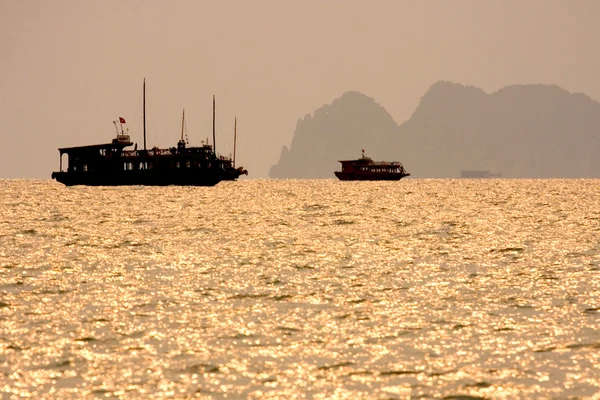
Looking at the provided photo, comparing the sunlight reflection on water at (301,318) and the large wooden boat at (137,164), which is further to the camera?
the large wooden boat at (137,164)

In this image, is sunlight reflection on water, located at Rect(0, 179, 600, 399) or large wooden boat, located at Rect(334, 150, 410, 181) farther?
large wooden boat, located at Rect(334, 150, 410, 181)

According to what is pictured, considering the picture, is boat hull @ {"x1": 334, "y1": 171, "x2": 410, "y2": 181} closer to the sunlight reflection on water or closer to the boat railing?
the boat railing

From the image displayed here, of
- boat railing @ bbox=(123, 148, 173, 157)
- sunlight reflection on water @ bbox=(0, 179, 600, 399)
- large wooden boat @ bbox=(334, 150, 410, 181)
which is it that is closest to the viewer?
sunlight reflection on water @ bbox=(0, 179, 600, 399)

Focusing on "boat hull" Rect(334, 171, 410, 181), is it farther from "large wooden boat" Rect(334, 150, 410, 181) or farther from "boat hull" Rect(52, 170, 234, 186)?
"boat hull" Rect(52, 170, 234, 186)

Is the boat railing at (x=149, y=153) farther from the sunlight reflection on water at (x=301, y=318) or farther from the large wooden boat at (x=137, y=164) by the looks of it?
the sunlight reflection on water at (x=301, y=318)

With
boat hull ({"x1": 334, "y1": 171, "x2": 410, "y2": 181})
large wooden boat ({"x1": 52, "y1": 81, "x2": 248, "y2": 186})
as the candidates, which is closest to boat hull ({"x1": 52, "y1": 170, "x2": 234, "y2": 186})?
large wooden boat ({"x1": 52, "y1": 81, "x2": 248, "y2": 186})

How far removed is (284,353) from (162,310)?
461 cm

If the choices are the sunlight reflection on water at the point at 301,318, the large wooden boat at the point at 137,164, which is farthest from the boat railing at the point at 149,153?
the sunlight reflection on water at the point at 301,318

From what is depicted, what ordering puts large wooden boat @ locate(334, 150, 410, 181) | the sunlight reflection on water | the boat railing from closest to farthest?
1. the sunlight reflection on water
2. the boat railing
3. large wooden boat @ locate(334, 150, 410, 181)

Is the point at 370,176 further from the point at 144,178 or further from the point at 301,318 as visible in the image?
the point at 301,318

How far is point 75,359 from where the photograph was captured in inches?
484

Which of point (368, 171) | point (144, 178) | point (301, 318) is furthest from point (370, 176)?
point (301, 318)

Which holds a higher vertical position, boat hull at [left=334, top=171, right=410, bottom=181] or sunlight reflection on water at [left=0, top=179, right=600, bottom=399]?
boat hull at [left=334, top=171, right=410, bottom=181]

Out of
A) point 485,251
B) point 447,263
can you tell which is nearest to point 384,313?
point 447,263
